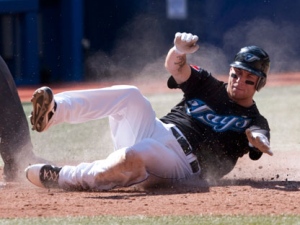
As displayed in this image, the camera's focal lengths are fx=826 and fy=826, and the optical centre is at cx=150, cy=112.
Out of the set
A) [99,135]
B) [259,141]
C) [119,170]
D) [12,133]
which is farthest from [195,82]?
[99,135]

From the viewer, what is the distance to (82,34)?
2136 centimetres

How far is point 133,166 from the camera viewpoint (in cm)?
564

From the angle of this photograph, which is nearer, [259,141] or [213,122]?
[259,141]

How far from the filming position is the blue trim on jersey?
238 inches

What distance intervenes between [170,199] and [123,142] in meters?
0.80

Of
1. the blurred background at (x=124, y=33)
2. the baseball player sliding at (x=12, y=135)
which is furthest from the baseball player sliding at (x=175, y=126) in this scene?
the blurred background at (x=124, y=33)

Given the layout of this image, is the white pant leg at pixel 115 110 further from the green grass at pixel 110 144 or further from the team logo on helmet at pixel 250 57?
the green grass at pixel 110 144

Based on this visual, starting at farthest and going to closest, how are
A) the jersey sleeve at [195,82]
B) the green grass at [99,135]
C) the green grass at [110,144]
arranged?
the green grass at [99,135], the jersey sleeve at [195,82], the green grass at [110,144]

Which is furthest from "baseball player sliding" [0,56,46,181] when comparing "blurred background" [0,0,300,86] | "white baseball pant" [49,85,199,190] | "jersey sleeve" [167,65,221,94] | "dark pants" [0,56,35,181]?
"blurred background" [0,0,300,86]

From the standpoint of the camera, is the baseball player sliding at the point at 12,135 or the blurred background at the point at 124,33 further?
the blurred background at the point at 124,33

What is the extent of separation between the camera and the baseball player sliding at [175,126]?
567 cm

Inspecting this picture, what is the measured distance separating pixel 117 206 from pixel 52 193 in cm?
74

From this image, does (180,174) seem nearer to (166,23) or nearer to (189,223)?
(189,223)

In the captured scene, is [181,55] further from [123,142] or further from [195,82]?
[123,142]
